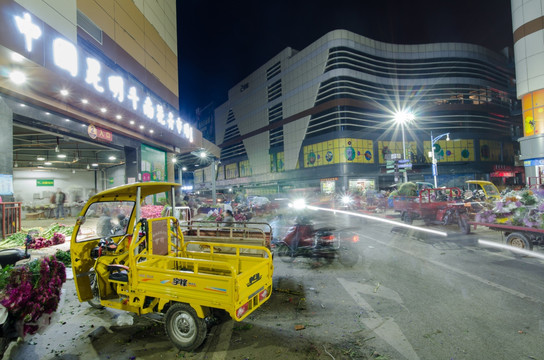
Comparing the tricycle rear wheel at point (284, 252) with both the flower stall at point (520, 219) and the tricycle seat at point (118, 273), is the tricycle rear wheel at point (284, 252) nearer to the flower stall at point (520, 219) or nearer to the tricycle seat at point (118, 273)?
the tricycle seat at point (118, 273)

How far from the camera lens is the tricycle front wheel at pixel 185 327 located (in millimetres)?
3771

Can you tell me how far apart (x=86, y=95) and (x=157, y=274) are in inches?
356

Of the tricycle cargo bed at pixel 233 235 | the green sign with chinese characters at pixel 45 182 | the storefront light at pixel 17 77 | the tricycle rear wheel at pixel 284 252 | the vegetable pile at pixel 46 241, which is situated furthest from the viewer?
the green sign with chinese characters at pixel 45 182

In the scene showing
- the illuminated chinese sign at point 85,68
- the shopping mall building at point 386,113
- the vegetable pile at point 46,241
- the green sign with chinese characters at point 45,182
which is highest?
the shopping mall building at point 386,113

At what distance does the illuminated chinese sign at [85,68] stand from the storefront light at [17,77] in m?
0.95

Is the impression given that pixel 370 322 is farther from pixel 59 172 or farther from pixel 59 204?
pixel 59 172

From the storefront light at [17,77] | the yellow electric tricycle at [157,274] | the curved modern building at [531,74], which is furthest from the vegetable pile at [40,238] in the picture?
the curved modern building at [531,74]

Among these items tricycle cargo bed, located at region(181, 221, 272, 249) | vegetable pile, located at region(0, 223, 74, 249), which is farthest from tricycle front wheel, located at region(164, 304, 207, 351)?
vegetable pile, located at region(0, 223, 74, 249)

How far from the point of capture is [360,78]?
1847 inches

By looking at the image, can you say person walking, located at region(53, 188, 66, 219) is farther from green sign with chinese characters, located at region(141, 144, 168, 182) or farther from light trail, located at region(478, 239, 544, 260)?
light trail, located at region(478, 239, 544, 260)

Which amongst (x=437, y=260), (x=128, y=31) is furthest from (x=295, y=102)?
(x=437, y=260)

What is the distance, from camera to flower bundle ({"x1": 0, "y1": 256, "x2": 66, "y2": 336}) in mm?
3352

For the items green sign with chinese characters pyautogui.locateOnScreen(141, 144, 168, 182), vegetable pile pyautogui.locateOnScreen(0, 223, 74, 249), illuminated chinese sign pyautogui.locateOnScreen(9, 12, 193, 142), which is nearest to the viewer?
illuminated chinese sign pyautogui.locateOnScreen(9, 12, 193, 142)

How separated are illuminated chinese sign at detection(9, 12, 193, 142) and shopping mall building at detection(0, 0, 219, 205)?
0.03 metres
